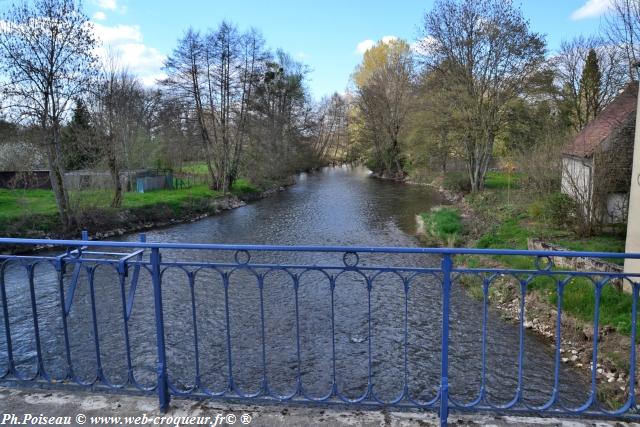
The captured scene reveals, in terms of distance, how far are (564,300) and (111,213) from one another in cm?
1722

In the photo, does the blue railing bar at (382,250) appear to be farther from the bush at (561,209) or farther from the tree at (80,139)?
the tree at (80,139)

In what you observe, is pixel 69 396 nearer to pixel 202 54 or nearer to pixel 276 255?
pixel 276 255

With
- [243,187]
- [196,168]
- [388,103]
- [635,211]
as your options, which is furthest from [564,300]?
[388,103]

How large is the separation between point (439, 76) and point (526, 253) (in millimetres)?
24002

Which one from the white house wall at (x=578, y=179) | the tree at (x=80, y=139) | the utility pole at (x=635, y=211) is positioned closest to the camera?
the utility pole at (x=635, y=211)

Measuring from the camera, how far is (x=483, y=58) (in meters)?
23.9

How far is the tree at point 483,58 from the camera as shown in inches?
910

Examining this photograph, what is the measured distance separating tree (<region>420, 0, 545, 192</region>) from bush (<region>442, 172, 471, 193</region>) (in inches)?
149

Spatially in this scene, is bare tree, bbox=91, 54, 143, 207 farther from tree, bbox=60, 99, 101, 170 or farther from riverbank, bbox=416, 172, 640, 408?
riverbank, bbox=416, 172, 640, 408

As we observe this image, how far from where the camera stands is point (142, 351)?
7750 millimetres

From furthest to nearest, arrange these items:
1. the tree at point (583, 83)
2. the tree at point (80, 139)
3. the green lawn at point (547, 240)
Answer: the tree at point (583, 83), the tree at point (80, 139), the green lawn at point (547, 240)

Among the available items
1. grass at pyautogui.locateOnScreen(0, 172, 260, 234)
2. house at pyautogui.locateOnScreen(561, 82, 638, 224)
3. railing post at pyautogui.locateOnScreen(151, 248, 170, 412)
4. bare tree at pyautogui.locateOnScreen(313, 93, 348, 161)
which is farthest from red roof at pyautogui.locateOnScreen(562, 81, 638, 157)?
bare tree at pyautogui.locateOnScreen(313, 93, 348, 161)

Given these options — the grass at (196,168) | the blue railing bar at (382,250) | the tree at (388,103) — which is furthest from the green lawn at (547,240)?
the grass at (196,168)

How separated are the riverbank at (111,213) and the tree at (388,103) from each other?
2089 centimetres
